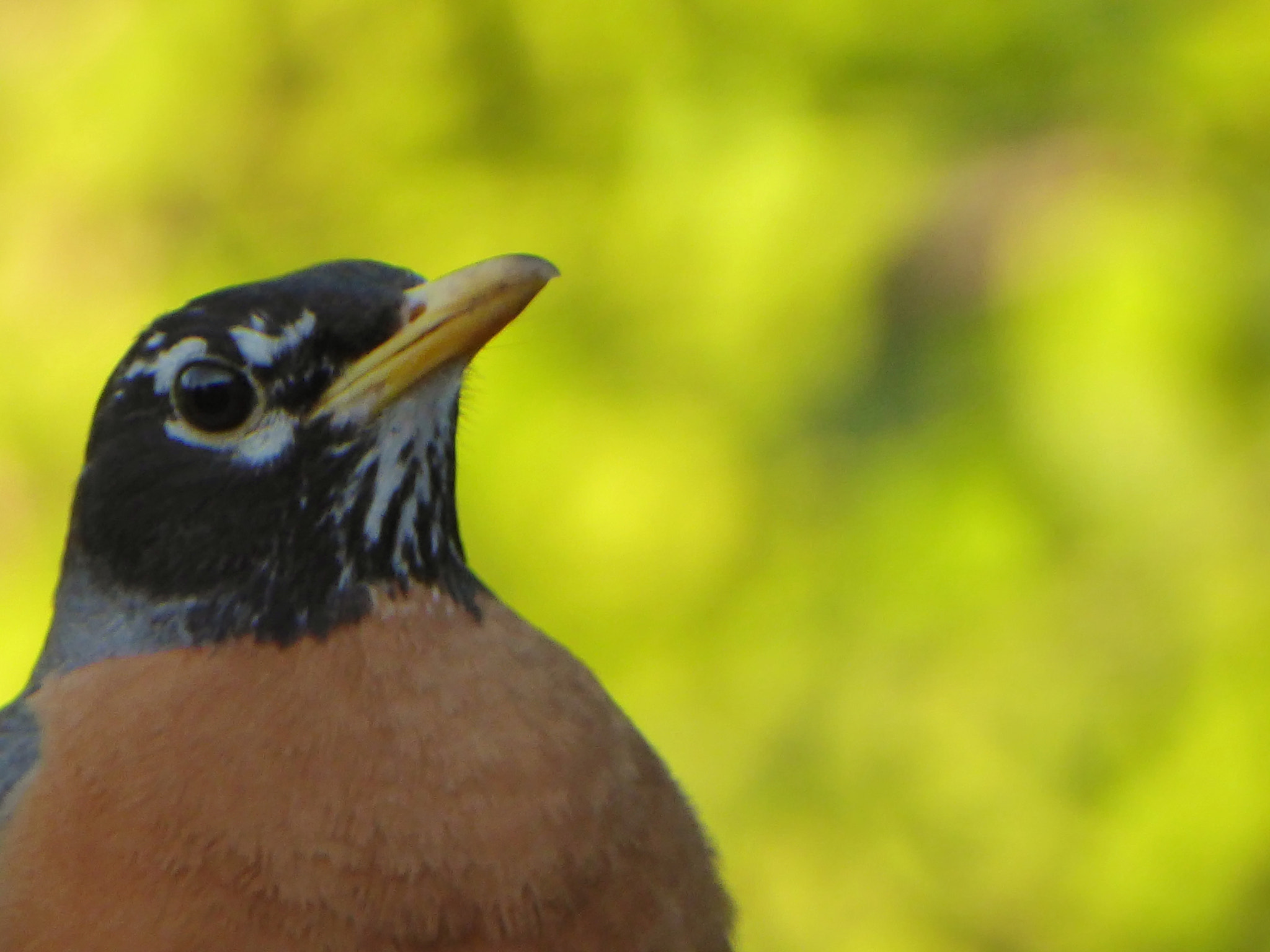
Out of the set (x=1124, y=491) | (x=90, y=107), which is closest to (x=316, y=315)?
(x=1124, y=491)

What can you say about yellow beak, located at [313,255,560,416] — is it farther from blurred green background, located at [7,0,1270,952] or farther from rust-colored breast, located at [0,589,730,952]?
blurred green background, located at [7,0,1270,952]

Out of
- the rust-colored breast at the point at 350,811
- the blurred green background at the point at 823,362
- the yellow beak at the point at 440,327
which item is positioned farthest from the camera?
the blurred green background at the point at 823,362

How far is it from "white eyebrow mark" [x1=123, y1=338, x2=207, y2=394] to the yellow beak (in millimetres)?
175

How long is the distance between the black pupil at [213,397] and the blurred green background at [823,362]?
76 cm

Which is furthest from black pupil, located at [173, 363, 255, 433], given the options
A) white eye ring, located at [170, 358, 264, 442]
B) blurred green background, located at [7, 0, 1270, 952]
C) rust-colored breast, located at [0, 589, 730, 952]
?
blurred green background, located at [7, 0, 1270, 952]

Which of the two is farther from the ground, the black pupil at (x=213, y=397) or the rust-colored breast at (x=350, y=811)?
the black pupil at (x=213, y=397)

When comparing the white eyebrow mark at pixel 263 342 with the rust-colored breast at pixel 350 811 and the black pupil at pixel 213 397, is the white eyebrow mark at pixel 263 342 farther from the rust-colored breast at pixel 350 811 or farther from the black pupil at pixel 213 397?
the rust-colored breast at pixel 350 811

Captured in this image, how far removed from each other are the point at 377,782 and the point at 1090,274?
1.61 m

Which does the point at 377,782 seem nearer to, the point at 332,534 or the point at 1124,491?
the point at 332,534

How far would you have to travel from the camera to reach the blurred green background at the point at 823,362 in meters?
2.96

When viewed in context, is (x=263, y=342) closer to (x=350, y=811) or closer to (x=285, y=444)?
(x=285, y=444)

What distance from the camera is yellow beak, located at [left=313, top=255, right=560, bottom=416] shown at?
2.21m

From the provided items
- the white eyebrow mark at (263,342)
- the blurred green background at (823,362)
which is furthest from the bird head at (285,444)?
the blurred green background at (823,362)

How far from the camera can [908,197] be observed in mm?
3207
